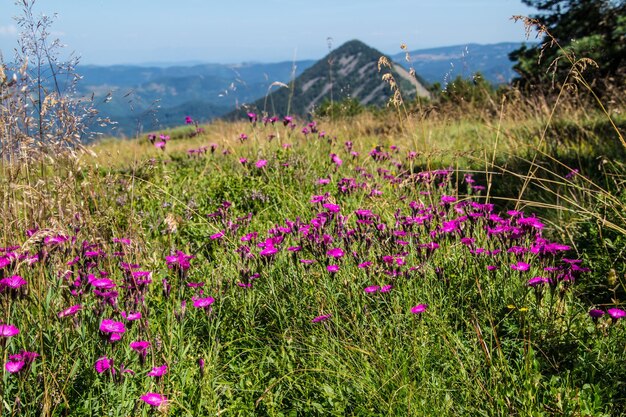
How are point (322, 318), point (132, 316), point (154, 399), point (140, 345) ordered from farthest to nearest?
1. point (322, 318)
2. point (132, 316)
3. point (140, 345)
4. point (154, 399)

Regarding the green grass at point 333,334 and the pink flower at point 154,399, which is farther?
the green grass at point 333,334

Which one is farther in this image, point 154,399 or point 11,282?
point 11,282

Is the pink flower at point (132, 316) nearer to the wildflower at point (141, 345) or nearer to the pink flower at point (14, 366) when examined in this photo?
the wildflower at point (141, 345)

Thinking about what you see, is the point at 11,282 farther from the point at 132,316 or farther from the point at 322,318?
the point at 322,318

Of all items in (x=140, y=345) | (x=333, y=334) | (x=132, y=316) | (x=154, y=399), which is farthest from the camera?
(x=333, y=334)

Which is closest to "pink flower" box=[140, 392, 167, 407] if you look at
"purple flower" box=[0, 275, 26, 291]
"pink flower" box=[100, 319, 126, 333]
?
"pink flower" box=[100, 319, 126, 333]

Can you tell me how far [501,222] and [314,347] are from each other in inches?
49.4

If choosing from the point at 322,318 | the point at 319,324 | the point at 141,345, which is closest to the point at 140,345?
the point at 141,345

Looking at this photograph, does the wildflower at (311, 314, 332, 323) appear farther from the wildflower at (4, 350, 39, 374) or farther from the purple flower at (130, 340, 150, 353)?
the wildflower at (4, 350, 39, 374)

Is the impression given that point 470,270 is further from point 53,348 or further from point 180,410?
point 53,348

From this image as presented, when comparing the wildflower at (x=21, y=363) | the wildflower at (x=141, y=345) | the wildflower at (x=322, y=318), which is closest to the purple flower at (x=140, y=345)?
the wildflower at (x=141, y=345)

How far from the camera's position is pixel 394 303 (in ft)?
8.15

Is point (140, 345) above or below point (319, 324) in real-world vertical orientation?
above

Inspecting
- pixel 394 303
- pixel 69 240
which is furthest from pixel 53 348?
pixel 394 303
